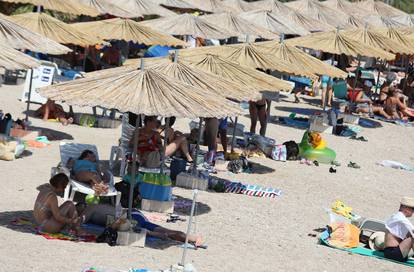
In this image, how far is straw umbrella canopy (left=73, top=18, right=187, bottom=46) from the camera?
18750 mm

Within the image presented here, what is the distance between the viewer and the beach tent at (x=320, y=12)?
105ft

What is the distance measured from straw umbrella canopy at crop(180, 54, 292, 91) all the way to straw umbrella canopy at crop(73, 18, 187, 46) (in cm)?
575

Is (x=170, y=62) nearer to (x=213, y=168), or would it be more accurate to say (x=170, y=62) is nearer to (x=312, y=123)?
(x=213, y=168)

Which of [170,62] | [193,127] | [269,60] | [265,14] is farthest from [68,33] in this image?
[265,14]

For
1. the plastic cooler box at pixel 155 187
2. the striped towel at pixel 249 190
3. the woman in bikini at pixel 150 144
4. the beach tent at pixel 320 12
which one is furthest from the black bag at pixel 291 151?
the beach tent at pixel 320 12

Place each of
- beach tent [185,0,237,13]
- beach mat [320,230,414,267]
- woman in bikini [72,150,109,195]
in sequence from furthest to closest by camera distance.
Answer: beach tent [185,0,237,13] → beach mat [320,230,414,267] → woman in bikini [72,150,109,195]

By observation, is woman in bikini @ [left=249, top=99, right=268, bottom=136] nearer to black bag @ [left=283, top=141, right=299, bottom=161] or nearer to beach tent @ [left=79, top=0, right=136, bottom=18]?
black bag @ [left=283, top=141, right=299, bottom=161]

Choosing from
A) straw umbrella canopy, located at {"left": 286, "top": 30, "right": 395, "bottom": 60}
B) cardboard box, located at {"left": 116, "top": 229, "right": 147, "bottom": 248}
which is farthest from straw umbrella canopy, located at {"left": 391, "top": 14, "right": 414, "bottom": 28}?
cardboard box, located at {"left": 116, "top": 229, "right": 147, "bottom": 248}

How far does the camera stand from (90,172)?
10445 millimetres

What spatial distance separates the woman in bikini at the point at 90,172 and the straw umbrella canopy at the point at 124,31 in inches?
318

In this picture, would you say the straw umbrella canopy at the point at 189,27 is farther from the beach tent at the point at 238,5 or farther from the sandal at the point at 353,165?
the beach tent at the point at 238,5

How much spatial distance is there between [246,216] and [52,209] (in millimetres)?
2864

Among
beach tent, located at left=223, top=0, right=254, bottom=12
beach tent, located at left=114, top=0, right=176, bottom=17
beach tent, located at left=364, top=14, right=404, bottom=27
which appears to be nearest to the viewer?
beach tent, located at left=114, top=0, right=176, bottom=17

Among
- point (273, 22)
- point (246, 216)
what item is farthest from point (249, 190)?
point (273, 22)
